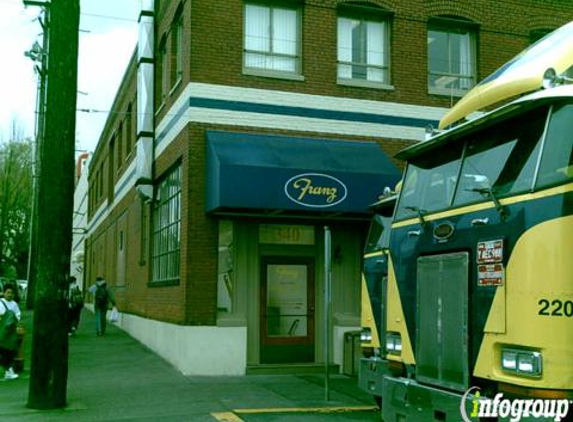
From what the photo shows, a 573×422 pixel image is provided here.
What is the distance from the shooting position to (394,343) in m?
7.31

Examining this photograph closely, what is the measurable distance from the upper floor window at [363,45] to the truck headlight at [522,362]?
35.2 ft

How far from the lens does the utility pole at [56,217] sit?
10.3 meters

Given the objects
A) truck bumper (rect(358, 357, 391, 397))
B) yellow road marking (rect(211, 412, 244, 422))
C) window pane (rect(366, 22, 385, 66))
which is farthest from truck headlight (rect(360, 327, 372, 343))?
window pane (rect(366, 22, 385, 66))

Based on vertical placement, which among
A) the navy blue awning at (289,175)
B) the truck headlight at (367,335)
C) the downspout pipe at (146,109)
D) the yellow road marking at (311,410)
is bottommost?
the yellow road marking at (311,410)

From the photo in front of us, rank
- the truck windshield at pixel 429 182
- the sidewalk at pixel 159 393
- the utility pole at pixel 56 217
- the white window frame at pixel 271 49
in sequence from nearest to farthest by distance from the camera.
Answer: the truck windshield at pixel 429 182 < the sidewalk at pixel 159 393 < the utility pole at pixel 56 217 < the white window frame at pixel 271 49

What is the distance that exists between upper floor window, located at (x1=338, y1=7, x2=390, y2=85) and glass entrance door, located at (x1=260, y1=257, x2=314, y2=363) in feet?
13.4

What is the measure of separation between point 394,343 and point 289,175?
254 inches

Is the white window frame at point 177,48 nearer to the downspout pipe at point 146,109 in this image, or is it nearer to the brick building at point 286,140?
the brick building at point 286,140

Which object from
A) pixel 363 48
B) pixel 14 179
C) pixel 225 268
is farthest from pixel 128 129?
pixel 14 179

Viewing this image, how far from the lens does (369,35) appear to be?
15930 millimetres

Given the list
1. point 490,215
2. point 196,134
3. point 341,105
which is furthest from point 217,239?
point 490,215

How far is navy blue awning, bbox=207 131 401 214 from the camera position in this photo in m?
13.1

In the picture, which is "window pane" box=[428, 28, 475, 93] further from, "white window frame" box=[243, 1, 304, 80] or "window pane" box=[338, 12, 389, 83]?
"white window frame" box=[243, 1, 304, 80]

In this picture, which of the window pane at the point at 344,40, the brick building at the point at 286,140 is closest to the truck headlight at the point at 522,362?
the brick building at the point at 286,140
